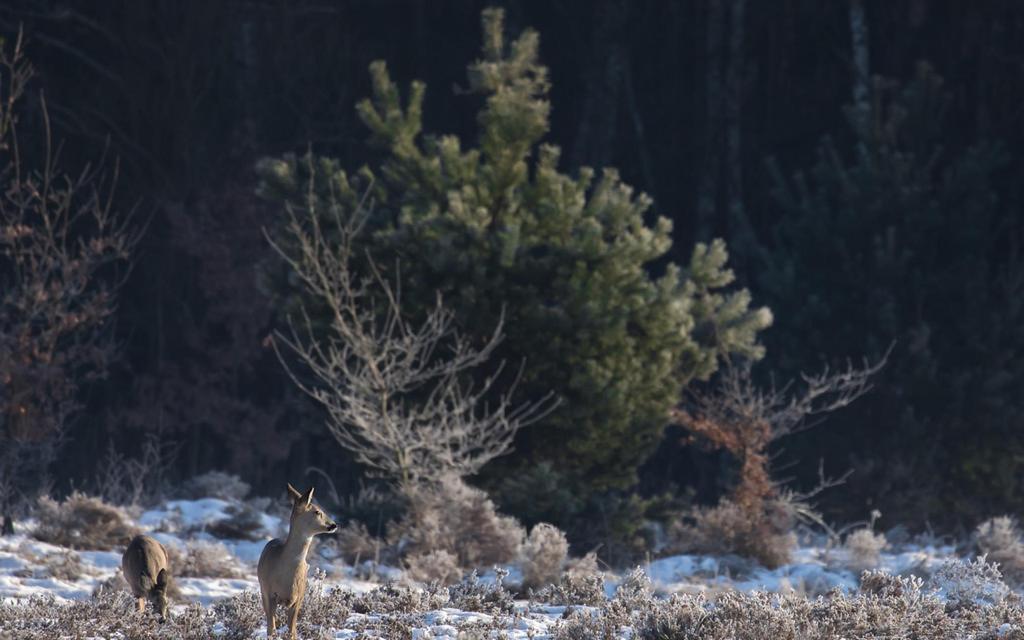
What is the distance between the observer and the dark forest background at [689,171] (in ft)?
65.6

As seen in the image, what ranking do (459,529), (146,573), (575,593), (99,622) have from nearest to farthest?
(99,622) < (146,573) < (575,593) < (459,529)

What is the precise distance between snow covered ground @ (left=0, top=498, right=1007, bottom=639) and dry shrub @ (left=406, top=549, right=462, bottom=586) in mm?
246

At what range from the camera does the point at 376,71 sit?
1689 centimetres

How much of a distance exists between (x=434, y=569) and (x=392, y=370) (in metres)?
3.36

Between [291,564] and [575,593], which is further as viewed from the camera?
[575,593]

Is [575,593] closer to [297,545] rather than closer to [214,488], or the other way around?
[297,545]

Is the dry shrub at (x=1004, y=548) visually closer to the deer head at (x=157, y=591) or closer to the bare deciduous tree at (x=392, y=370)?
the bare deciduous tree at (x=392, y=370)

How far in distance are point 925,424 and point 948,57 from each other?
6.35 meters

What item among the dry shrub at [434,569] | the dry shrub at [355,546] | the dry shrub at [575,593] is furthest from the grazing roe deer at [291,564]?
the dry shrub at [355,546]

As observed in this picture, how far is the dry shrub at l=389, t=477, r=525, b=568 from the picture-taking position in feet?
47.3

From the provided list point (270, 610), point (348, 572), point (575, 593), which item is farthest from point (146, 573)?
point (348, 572)

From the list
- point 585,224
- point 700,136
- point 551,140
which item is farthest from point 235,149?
point 585,224

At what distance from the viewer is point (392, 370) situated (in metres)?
16.2

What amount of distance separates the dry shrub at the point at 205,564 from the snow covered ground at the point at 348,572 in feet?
0.37
